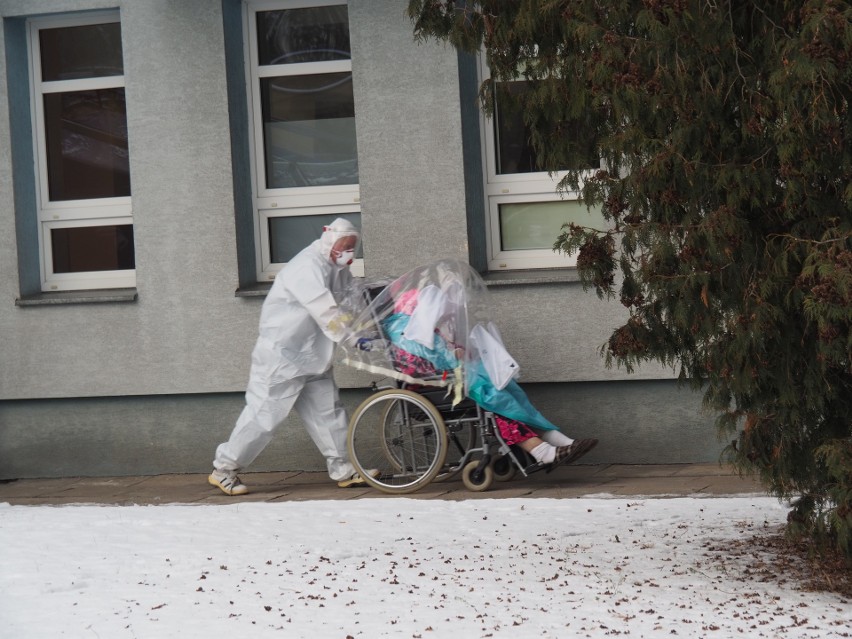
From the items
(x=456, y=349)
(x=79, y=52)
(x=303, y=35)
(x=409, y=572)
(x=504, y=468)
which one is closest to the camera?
(x=409, y=572)

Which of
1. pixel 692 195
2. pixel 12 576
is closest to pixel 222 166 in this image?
pixel 12 576

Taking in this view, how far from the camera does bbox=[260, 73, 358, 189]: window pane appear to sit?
411 inches

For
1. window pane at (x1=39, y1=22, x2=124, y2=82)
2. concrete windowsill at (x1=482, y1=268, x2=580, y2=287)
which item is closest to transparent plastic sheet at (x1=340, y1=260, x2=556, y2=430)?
concrete windowsill at (x1=482, y1=268, x2=580, y2=287)

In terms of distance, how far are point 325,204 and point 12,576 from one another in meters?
4.67

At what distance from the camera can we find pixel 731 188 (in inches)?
193

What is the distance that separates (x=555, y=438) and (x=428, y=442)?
905 millimetres

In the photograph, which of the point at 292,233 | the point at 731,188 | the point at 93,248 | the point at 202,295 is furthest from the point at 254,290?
the point at 731,188

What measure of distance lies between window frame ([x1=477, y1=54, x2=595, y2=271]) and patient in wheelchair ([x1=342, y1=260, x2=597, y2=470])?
3.85 feet

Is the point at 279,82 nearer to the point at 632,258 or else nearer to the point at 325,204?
the point at 325,204

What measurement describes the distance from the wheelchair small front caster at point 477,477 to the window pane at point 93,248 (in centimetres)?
366

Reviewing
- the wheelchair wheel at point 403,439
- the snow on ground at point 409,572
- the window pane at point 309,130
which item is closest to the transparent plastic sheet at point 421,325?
the wheelchair wheel at point 403,439

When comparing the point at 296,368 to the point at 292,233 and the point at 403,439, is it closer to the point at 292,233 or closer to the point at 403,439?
the point at 403,439

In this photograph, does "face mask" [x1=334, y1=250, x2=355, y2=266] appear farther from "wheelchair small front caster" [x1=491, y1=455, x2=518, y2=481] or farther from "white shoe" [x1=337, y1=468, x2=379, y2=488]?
"wheelchair small front caster" [x1=491, y1=455, x2=518, y2=481]

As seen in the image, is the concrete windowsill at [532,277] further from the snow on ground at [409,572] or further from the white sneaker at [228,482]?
the white sneaker at [228,482]
